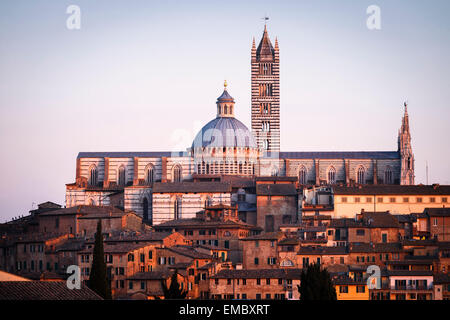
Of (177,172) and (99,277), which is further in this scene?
(177,172)

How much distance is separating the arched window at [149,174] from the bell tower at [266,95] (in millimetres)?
11197

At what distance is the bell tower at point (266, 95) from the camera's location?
104562 mm

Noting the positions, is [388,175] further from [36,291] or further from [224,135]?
[36,291]

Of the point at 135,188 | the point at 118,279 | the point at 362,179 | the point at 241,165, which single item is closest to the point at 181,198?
the point at 135,188

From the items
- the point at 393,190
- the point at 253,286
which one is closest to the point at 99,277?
the point at 253,286

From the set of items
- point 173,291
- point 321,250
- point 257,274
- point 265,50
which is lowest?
point 173,291

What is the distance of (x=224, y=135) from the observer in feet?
323

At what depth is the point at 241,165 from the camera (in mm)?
96562

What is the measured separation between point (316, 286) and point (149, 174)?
52.5m

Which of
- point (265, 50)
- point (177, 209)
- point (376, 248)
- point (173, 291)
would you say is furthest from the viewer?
point (265, 50)

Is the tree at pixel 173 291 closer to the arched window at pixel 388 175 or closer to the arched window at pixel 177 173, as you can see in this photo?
the arched window at pixel 177 173

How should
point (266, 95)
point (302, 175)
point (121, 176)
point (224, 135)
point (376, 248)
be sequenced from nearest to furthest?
1. point (376, 248)
2. point (121, 176)
3. point (302, 175)
4. point (224, 135)
5. point (266, 95)

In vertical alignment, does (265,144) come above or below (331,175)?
above
